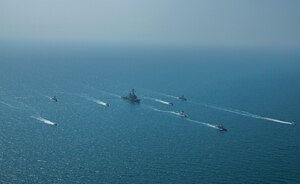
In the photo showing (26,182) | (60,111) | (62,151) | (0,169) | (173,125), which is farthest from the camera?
(60,111)

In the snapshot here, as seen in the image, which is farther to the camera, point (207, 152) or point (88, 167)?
point (207, 152)

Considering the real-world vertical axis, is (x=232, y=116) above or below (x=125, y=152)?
above

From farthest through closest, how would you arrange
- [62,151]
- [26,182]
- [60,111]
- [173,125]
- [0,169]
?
[60,111] < [173,125] < [62,151] < [0,169] < [26,182]

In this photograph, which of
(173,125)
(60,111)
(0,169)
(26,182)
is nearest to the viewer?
(26,182)

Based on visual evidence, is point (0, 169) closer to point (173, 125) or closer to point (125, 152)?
point (125, 152)

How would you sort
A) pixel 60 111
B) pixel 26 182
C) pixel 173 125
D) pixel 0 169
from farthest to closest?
pixel 60 111 < pixel 173 125 < pixel 0 169 < pixel 26 182

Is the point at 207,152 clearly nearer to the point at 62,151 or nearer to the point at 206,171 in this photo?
the point at 206,171

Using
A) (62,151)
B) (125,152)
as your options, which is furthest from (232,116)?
(62,151)

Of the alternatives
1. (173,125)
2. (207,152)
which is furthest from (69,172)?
(173,125)

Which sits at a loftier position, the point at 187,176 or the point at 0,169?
the point at 187,176
